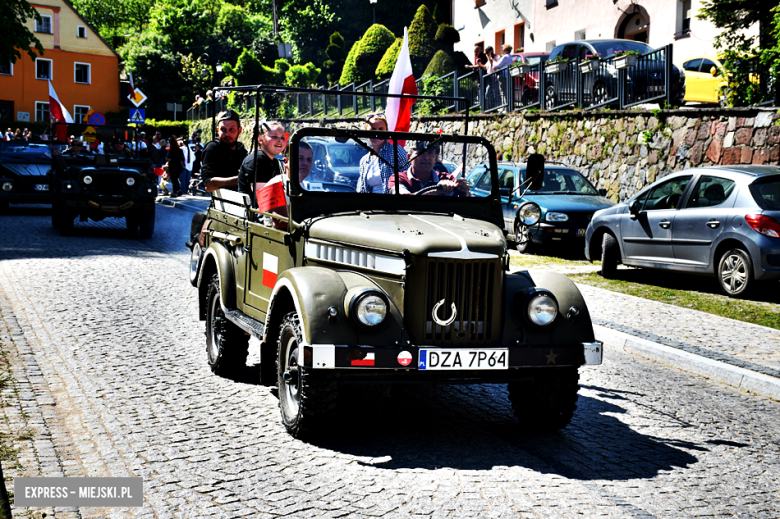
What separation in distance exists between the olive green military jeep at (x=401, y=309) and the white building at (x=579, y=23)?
729 inches

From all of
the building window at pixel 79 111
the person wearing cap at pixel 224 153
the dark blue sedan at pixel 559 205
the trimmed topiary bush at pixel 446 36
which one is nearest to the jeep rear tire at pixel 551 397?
the person wearing cap at pixel 224 153

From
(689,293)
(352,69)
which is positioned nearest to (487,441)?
(689,293)

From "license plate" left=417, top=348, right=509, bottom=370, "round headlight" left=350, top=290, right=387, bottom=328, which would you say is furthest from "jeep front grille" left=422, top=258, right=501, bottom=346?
"round headlight" left=350, top=290, right=387, bottom=328

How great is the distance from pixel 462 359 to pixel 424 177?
1682 millimetres

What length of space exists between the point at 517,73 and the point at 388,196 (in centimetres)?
1915

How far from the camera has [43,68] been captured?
68.6 meters

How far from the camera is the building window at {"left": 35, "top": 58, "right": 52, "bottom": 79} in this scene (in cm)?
6806

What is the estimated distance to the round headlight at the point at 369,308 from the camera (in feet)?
16.4

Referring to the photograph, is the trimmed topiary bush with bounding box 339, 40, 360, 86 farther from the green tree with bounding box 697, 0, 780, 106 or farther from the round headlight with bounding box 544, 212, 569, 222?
the green tree with bounding box 697, 0, 780, 106

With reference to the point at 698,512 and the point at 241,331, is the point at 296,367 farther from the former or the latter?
the point at 698,512

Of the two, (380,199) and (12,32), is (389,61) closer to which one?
(12,32)

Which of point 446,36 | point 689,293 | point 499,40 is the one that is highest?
point 446,36

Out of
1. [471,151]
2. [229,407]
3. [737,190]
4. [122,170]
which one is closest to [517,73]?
[122,170]

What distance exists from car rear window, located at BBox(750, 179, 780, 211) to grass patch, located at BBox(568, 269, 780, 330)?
1.20 metres
